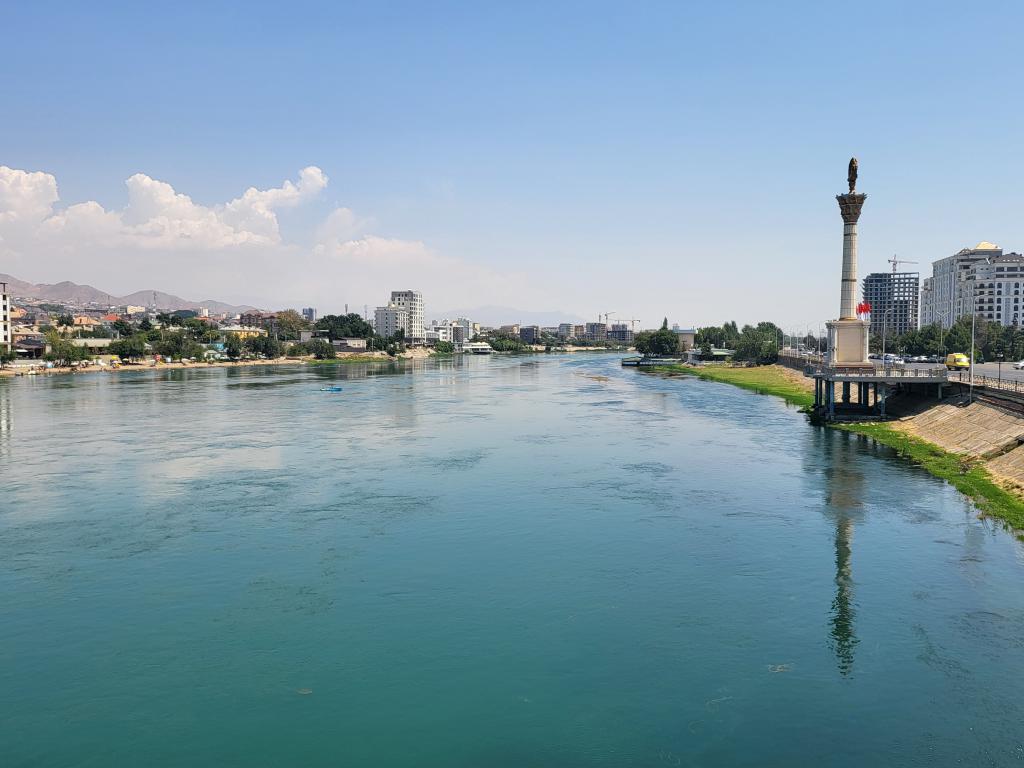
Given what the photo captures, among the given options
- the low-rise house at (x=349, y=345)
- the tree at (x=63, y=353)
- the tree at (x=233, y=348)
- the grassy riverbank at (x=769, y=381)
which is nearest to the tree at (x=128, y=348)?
the tree at (x=63, y=353)

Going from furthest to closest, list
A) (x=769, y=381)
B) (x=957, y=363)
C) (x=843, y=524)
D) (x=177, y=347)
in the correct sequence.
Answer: (x=177, y=347), (x=769, y=381), (x=957, y=363), (x=843, y=524)

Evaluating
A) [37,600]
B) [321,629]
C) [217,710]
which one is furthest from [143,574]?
[217,710]

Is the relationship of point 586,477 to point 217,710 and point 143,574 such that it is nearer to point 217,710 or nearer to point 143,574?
point 143,574

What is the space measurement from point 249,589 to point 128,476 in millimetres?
16317

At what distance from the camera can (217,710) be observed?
13219 millimetres

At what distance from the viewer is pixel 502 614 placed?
683 inches

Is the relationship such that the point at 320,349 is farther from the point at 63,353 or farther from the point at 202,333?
the point at 63,353

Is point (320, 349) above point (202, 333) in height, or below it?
below

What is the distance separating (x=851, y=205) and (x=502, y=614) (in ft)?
144

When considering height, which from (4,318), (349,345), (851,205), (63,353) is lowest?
(63,353)

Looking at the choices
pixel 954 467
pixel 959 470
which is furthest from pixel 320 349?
pixel 959 470

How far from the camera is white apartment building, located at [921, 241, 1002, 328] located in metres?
151

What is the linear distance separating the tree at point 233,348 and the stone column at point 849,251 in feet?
379

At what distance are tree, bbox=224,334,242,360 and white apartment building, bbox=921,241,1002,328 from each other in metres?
136
